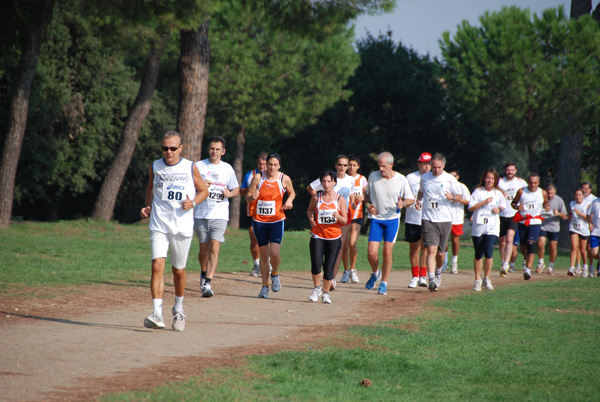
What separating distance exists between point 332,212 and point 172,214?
3254mm

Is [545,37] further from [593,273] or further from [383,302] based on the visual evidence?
[383,302]

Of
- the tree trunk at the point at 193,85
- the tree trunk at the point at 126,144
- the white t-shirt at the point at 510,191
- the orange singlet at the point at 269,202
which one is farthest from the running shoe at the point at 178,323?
the tree trunk at the point at 126,144

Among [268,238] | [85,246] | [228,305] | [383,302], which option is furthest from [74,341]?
[85,246]

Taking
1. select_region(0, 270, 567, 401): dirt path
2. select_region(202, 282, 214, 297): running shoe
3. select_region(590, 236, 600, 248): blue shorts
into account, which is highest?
select_region(590, 236, 600, 248): blue shorts

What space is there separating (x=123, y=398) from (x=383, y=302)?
670cm

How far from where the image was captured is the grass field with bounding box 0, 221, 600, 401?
18.9 ft

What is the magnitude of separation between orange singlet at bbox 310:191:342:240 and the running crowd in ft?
0.05

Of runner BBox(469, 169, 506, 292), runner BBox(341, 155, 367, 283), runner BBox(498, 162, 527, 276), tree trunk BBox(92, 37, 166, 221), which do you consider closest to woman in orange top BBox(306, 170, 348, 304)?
runner BBox(341, 155, 367, 283)

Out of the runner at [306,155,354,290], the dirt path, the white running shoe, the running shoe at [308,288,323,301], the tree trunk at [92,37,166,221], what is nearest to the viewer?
the dirt path

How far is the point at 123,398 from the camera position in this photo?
5332 millimetres

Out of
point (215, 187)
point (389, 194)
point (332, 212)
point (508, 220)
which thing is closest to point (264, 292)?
point (332, 212)

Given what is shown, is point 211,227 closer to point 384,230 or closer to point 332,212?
point 332,212

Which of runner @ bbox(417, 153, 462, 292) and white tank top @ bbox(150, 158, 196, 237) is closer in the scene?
white tank top @ bbox(150, 158, 196, 237)

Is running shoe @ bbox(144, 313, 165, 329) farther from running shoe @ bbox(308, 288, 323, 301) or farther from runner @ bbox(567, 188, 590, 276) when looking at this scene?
runner @ bbox(567, 188, 590, 276)
